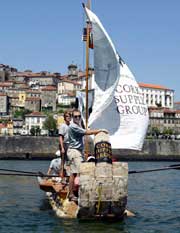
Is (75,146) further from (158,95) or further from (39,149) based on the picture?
(158,95)

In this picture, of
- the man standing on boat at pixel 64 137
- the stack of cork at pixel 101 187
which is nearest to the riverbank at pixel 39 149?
the man standing on boat at pixel 64 137

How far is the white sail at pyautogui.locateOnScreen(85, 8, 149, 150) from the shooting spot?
1578 centimetres

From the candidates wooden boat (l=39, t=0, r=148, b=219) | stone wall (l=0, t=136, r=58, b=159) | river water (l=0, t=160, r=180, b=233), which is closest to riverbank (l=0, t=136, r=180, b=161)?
stone wall (l=0, t=136, r=58, b=159)

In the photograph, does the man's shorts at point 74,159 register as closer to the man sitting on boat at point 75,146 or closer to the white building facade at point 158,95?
the man sitting on boat at point 75,146

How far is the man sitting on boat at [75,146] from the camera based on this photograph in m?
13.0

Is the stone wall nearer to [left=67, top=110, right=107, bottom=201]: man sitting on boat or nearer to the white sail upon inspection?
the white sail

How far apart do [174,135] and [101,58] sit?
4228 inches

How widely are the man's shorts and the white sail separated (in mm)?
2228

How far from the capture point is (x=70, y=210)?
12.9 meters

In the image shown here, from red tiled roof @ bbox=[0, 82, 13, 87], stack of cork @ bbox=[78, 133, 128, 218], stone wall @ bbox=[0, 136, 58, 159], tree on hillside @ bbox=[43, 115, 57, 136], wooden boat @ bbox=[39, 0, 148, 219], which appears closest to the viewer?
stack of cork @ bbox=[78, 133, 128, 218]

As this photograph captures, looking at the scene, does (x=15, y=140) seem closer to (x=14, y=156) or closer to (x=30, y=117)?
(x=14, y=156)

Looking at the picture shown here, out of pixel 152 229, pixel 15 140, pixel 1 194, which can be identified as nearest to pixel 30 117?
pixel 15 140

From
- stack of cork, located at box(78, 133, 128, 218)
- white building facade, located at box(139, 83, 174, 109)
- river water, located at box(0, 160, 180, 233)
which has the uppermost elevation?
white building facade, located at box(139, 83, 174, 109)

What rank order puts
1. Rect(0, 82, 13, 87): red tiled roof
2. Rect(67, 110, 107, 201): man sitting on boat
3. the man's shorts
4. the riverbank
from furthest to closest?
1. Rect(0, 82, 13, 87): red tiled roof
2. the riverbank
3. the man's shorts
4. Rect(67, 110, 107, 201): man sitting on boat
